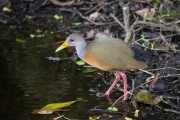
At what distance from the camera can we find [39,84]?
717 cm

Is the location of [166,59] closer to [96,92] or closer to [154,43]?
[154,43]

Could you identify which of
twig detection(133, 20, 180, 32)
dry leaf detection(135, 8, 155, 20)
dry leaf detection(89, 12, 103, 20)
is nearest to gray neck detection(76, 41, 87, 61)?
twig detection(133, 20, 180, 32)

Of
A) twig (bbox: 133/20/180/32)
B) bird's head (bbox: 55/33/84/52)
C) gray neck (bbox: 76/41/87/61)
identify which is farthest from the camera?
twig (bbox: 133/20/180/32)

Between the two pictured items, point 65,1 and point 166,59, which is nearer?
point 166,59

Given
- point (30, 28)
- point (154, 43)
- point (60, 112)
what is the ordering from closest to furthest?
point (60, 112) → point (154, 43) → point (30, 28)

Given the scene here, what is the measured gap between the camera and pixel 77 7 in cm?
1081

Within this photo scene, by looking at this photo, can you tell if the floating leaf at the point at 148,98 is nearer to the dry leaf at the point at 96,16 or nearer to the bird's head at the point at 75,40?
the bird's head at the point at 75,40

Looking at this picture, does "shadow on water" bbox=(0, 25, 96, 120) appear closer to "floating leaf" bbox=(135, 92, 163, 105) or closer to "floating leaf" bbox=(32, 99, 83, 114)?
"floating leaf" bbox=(32, 99, 83, 114)

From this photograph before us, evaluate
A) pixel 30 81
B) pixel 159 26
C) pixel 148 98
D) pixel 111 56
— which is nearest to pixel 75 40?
pixel 111 56

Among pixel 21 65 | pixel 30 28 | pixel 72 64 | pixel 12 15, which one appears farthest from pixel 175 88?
pixel 12 15

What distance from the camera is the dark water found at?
6.21m

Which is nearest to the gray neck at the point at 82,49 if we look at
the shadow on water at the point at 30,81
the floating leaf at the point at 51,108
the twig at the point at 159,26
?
the shadow on water at the point at 30,81

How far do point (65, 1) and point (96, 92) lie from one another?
183 inches

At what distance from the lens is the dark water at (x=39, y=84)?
6.21m
